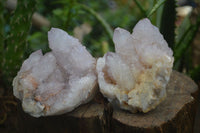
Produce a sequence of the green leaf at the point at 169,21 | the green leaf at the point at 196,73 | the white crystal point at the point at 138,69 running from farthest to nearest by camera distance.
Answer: the green leaf at the point at 196,73 < the green leaf at the point at 169,21 < the white crystal point at the point at 138,69

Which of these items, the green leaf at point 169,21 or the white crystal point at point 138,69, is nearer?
the white crystal point at point 138,69

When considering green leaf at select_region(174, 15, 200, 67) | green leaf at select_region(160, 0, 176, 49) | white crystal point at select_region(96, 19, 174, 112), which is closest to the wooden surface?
white crystal point at select_region(96, 19, 174, 112)

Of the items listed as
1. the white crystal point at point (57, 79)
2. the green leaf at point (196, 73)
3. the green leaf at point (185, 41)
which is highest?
the white crystal point at point (57, 79)

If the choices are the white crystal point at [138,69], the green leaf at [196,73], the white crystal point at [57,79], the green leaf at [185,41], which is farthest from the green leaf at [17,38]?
the green leaf at [196,73]

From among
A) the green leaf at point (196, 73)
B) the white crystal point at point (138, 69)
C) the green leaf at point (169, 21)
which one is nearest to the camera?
the white crystal point at point (138, 69)

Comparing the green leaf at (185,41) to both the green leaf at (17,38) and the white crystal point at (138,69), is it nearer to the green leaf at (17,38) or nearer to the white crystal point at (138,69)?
the white crystal point at (138,69)

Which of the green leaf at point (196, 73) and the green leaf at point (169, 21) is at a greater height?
the green leaf at point (169, 21)

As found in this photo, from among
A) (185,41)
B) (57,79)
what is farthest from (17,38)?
(185,41)

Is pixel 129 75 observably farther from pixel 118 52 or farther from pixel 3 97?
pixel 3 97
